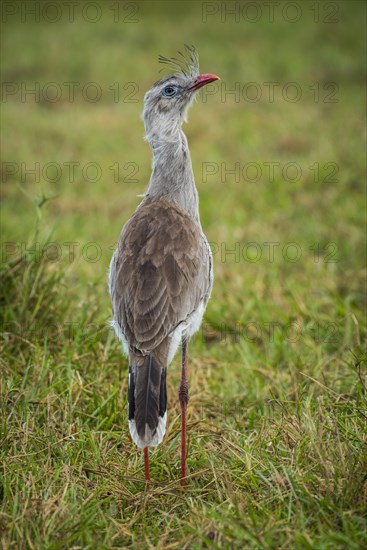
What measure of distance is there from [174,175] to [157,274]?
70 centimetres

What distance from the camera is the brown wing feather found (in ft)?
8.91

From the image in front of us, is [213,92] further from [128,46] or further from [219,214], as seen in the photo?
[219,214]

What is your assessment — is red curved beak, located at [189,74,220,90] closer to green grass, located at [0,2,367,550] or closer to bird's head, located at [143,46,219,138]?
bird's head, located at [143,46,219,138]

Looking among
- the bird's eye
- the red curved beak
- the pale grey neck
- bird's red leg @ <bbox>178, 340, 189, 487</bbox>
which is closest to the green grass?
bird's red leg @ <bbox>178, 340, 189, 487</bbox>

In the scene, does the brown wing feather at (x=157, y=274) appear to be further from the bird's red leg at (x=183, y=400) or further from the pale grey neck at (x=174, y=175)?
the bird's red leg at (x=183, y=400)

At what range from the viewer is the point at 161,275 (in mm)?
2824

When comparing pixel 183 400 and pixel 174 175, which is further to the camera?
Answer: pixel 174 175

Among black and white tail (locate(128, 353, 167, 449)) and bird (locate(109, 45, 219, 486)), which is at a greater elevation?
bird (locate(109, 45, 219, 486))

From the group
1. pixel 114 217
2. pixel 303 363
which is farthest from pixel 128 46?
pixel 303 363

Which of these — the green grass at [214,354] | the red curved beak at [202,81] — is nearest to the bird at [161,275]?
the red curved beak at [202,81]

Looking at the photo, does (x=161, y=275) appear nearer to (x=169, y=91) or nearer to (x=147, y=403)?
(x=147, y=403)

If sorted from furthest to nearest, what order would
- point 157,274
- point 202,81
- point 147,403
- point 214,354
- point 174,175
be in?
point 214,354 < point 202,81 < point 174,175 < point 157,274 < point 147,403

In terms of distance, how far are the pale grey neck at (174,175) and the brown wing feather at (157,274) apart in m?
0.15

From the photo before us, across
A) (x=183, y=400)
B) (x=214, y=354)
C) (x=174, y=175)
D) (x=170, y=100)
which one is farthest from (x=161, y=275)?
(x=214, y=354)
